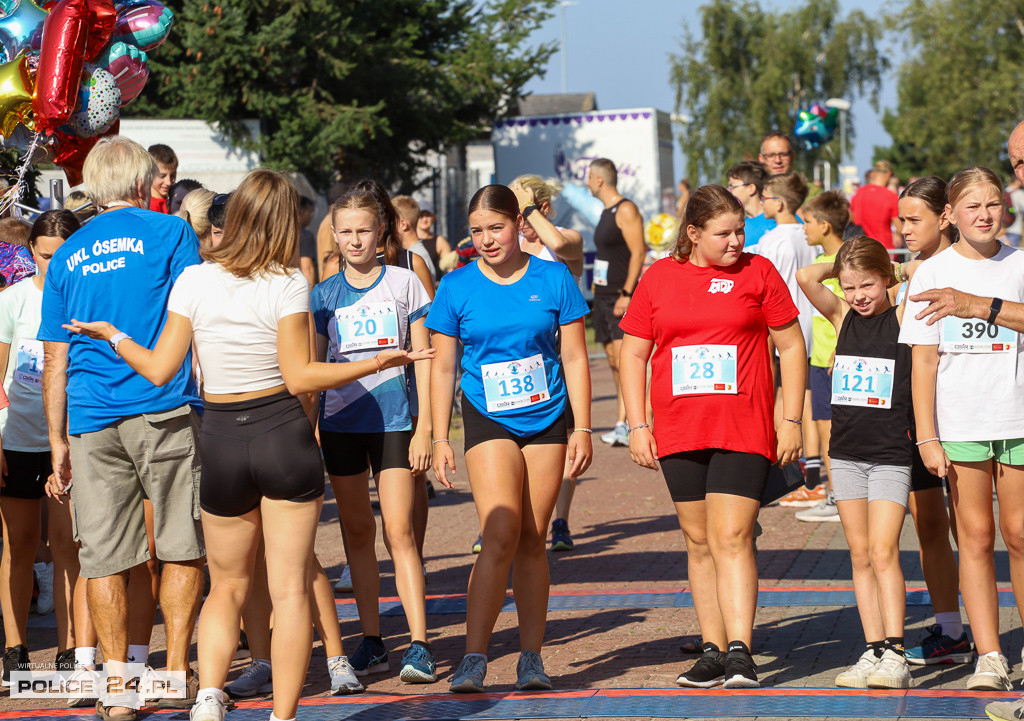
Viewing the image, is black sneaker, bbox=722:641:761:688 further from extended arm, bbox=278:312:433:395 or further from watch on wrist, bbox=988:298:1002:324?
extended arm, bbox=278:312:433:395

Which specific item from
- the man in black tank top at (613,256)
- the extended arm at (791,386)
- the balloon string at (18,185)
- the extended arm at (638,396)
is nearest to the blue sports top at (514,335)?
the extended arm at (638,396)

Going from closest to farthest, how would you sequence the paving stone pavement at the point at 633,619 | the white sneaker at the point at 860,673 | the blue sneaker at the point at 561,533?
the white sneaker at the point at 860,673
the paving stone pavement at the point at 633,619
the blue sneaker at the point at 561,533

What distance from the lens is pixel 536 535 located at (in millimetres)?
5148

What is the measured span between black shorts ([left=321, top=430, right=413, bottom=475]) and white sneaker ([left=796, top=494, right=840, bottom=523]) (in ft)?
13.6

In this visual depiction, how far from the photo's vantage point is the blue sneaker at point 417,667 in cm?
522

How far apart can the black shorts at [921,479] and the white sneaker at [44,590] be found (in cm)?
463

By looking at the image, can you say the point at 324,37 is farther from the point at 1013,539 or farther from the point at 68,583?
the point at 1013,539

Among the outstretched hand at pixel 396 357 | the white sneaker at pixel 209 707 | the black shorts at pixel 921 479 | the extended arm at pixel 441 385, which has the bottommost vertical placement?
the white sneaker at pixel 209 707

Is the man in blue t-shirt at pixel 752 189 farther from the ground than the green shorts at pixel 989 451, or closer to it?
farther from the ground

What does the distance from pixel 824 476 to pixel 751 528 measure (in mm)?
5027

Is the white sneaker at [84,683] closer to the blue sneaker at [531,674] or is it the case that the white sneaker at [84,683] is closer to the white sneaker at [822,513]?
the blue sneaker at [531,674]

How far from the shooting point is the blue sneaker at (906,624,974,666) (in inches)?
210

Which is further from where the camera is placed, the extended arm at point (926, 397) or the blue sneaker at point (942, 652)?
the blue sneaker at point (942, 652)

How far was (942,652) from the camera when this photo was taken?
5.33 metres
